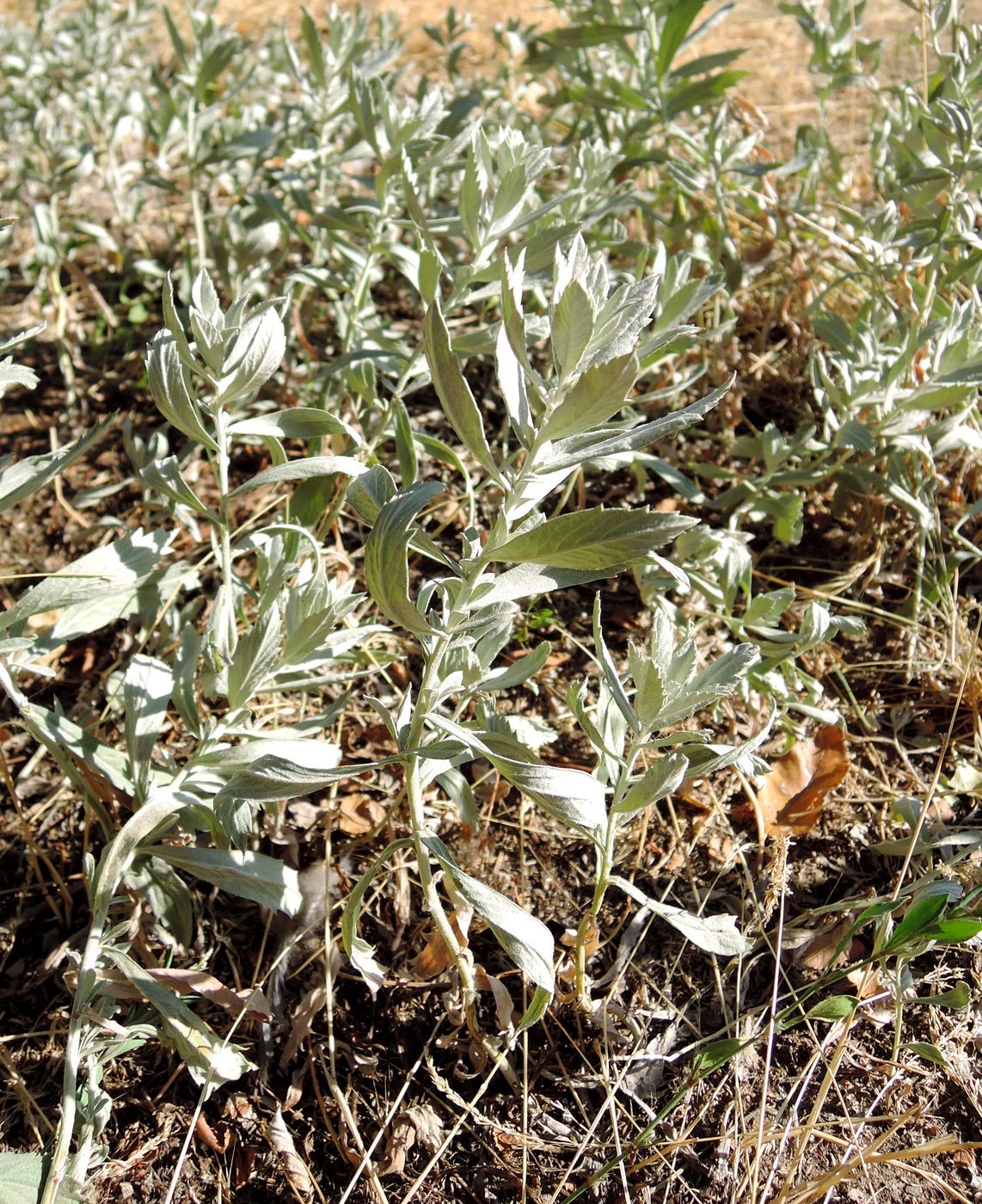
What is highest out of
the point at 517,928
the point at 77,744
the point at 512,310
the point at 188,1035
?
the point at 512,310

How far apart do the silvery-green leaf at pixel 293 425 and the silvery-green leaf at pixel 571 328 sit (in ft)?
1.49

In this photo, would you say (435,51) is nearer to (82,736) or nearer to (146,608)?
(146,608)

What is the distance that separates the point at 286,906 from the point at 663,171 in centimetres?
241

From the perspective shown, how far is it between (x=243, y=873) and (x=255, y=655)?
34cm

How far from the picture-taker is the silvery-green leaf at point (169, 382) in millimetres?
1494

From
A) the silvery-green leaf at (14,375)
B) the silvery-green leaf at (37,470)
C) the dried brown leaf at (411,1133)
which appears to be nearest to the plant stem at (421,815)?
the dried brown leaf at (411,1133)

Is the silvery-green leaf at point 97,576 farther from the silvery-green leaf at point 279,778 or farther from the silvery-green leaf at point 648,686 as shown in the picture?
the silvery-green leaf at point 648,686

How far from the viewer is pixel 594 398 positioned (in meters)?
1.24

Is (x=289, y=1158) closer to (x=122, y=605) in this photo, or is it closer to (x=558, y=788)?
(x=558, y=788)

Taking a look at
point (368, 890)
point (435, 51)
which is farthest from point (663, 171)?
point (368, 890)

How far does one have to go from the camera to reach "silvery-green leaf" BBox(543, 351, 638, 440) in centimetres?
121

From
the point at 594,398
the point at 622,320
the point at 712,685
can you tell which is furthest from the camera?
the point at 712,685

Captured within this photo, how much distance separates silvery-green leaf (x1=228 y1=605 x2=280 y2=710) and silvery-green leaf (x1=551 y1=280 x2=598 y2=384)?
586 millimetres

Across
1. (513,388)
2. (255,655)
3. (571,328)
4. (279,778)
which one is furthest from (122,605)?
(571,328)
